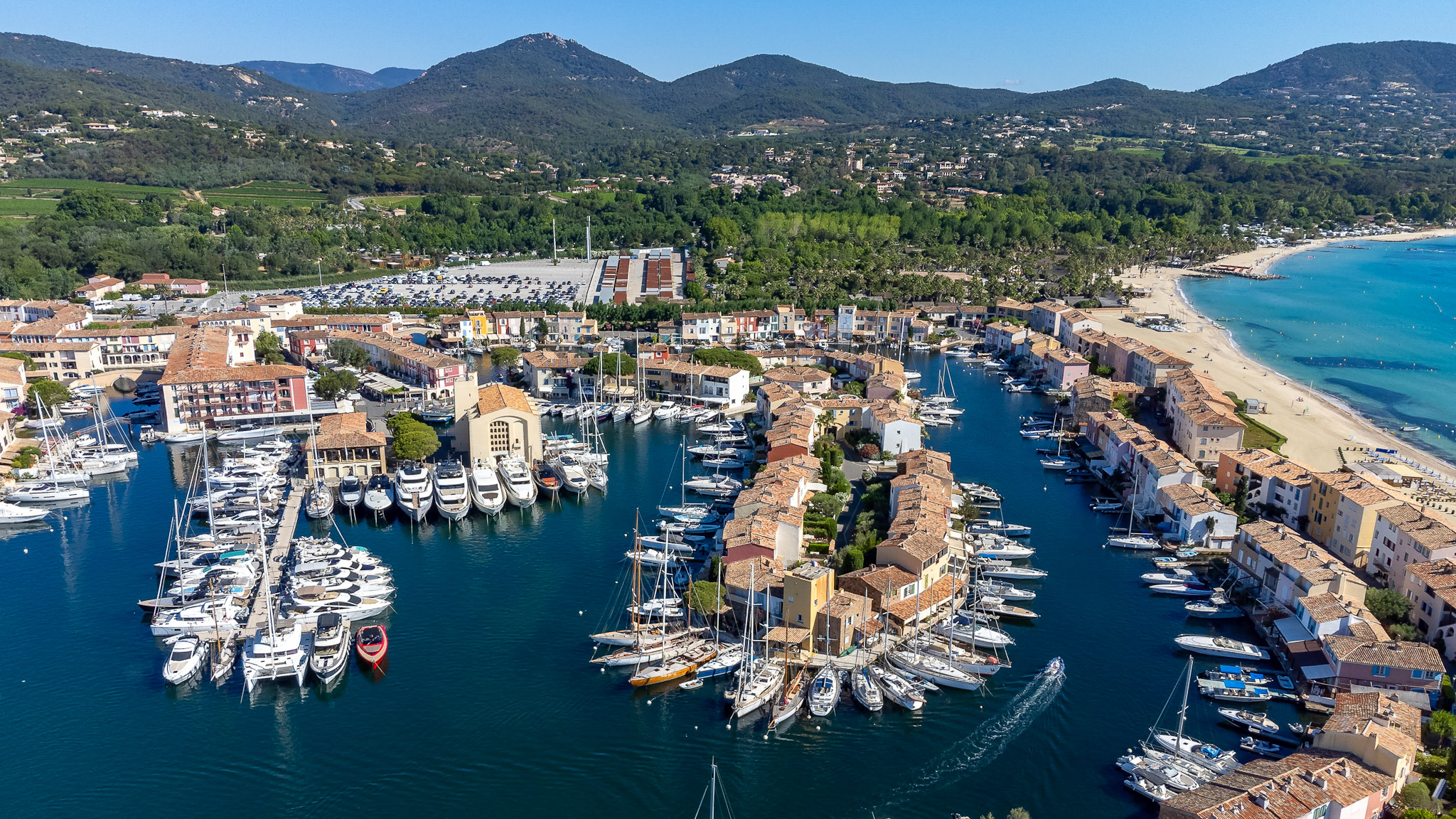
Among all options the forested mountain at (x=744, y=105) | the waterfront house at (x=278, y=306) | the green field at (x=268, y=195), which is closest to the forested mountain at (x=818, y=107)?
the forested mountain at (x=744, y=105)

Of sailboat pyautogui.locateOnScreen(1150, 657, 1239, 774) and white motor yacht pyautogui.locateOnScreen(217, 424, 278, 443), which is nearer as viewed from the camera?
sailboat pyautogui.locateOnScreen(1150, 657, 1239, 774)

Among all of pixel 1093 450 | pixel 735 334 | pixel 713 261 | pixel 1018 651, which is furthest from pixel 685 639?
pixel 713 261

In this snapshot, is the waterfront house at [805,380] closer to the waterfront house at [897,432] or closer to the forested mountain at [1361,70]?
the waterfront house at [897,432]

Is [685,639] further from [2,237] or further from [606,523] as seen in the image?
[2,237]

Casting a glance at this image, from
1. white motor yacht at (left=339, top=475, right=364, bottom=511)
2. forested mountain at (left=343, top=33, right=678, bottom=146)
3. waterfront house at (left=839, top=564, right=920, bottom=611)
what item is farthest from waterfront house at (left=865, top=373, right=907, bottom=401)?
forested mountain at (left=343, top=33, right=678, bottom=146)

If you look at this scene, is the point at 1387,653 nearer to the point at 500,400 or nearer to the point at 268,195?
the point at 500,400

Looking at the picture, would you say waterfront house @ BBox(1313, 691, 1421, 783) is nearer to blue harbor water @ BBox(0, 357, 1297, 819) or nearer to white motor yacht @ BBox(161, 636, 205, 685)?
blue harbor water @ BBox(0, 357, 1297, 819)
